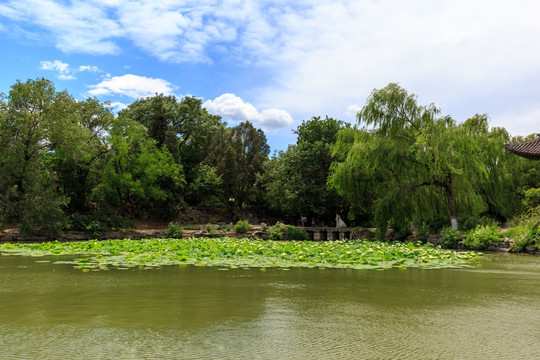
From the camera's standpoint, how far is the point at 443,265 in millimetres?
10781

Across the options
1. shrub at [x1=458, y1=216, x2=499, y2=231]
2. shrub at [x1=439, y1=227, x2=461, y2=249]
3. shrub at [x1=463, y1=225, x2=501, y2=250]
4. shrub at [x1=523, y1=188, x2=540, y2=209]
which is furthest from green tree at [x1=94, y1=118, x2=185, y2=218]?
shrub at [x1=523, y1=188, x2=540, y2=209]

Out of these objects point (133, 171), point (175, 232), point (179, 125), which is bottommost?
point (175, 232)

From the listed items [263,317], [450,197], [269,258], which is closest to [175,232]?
[450,197]

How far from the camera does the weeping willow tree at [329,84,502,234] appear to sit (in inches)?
800

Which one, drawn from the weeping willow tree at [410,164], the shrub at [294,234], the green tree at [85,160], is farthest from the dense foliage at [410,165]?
the green tree at [85,160]

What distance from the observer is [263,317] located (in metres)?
4.75

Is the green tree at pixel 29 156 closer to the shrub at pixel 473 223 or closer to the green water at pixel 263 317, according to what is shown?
the green water at pixel 263 317

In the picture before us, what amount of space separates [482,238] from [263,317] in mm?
16208

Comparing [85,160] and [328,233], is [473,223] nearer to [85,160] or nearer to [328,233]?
[328,233]

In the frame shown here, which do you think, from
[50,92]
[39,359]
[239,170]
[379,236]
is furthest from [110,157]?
[39,359]

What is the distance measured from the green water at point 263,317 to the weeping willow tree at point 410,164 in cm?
1263

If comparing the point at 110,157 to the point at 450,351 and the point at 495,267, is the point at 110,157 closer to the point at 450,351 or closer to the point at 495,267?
the point at 495,267

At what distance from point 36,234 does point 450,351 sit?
2525 cm

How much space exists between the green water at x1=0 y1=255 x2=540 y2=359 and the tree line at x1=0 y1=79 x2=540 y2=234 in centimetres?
1330
